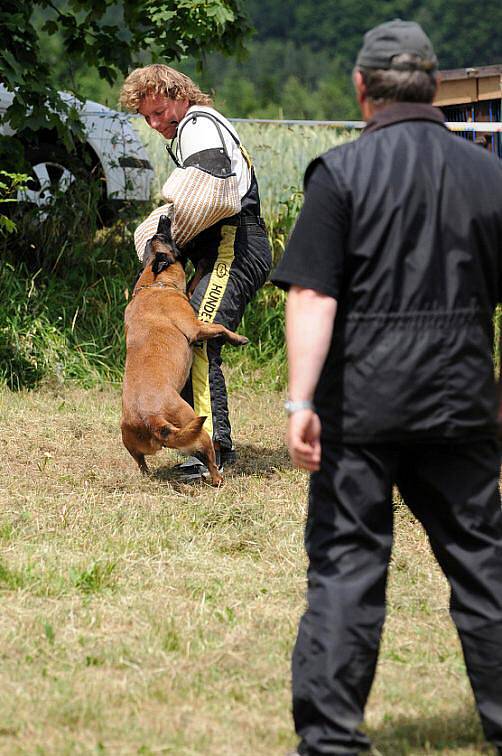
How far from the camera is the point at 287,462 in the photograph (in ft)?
21.2

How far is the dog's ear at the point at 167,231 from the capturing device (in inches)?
229

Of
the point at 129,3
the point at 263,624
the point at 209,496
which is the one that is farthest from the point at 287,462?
the point at 129,3

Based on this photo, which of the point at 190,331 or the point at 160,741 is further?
the point at 190,331

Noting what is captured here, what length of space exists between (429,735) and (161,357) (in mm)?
3003

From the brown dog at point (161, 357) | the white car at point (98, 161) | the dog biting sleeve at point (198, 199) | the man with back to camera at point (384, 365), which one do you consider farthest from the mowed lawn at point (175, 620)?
the white car at point (98, 161)

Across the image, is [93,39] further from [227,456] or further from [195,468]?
[195,468]

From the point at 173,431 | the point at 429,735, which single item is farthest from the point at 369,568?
the point at 173,431

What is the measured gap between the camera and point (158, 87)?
574 centimetres

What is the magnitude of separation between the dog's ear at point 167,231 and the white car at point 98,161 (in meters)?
3.89

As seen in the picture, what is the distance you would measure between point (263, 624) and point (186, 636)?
303mm

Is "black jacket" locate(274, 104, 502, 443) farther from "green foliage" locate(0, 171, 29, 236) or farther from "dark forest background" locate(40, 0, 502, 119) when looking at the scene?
"dark forest background" locate(40, 0, 502, 119)

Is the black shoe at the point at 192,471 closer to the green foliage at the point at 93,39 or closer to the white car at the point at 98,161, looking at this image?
the green foliage at the point at 93,39

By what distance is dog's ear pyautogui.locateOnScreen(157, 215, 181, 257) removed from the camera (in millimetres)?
5828

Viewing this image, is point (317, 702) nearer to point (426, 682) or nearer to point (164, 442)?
point (426, 682)
